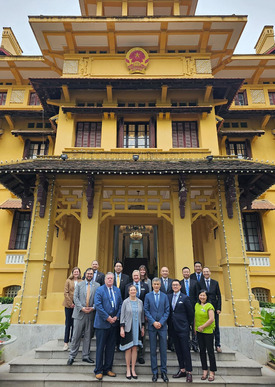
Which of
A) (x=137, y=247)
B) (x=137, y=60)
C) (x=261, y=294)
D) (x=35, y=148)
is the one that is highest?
(x=137, y=60)

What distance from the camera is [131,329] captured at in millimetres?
5910

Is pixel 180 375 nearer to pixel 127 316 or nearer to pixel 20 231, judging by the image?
pixel 127 316

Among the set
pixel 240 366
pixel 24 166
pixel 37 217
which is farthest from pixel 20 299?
pixel 240 366

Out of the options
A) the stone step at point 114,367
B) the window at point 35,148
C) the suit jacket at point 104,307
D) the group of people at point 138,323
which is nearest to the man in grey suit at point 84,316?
the group of people at point 138,323

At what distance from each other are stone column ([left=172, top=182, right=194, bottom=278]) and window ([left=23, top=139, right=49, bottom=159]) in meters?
9.35

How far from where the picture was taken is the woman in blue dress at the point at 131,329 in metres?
5.76

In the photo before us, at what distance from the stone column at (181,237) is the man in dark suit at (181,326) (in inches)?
138

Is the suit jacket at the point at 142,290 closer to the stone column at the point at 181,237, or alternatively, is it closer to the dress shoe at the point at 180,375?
the dress shoe at the point at 180,375

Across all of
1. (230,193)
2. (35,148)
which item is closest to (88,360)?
(230,193)

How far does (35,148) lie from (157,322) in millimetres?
13805

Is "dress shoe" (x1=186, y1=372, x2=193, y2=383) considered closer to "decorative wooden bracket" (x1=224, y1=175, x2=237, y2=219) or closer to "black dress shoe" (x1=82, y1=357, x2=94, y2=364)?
"black dress shoe" (x1=82, y1=357, x2=94, y2=364)

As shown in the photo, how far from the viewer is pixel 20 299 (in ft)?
30.4

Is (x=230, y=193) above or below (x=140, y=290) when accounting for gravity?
above

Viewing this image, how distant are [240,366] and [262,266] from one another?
8.80m
